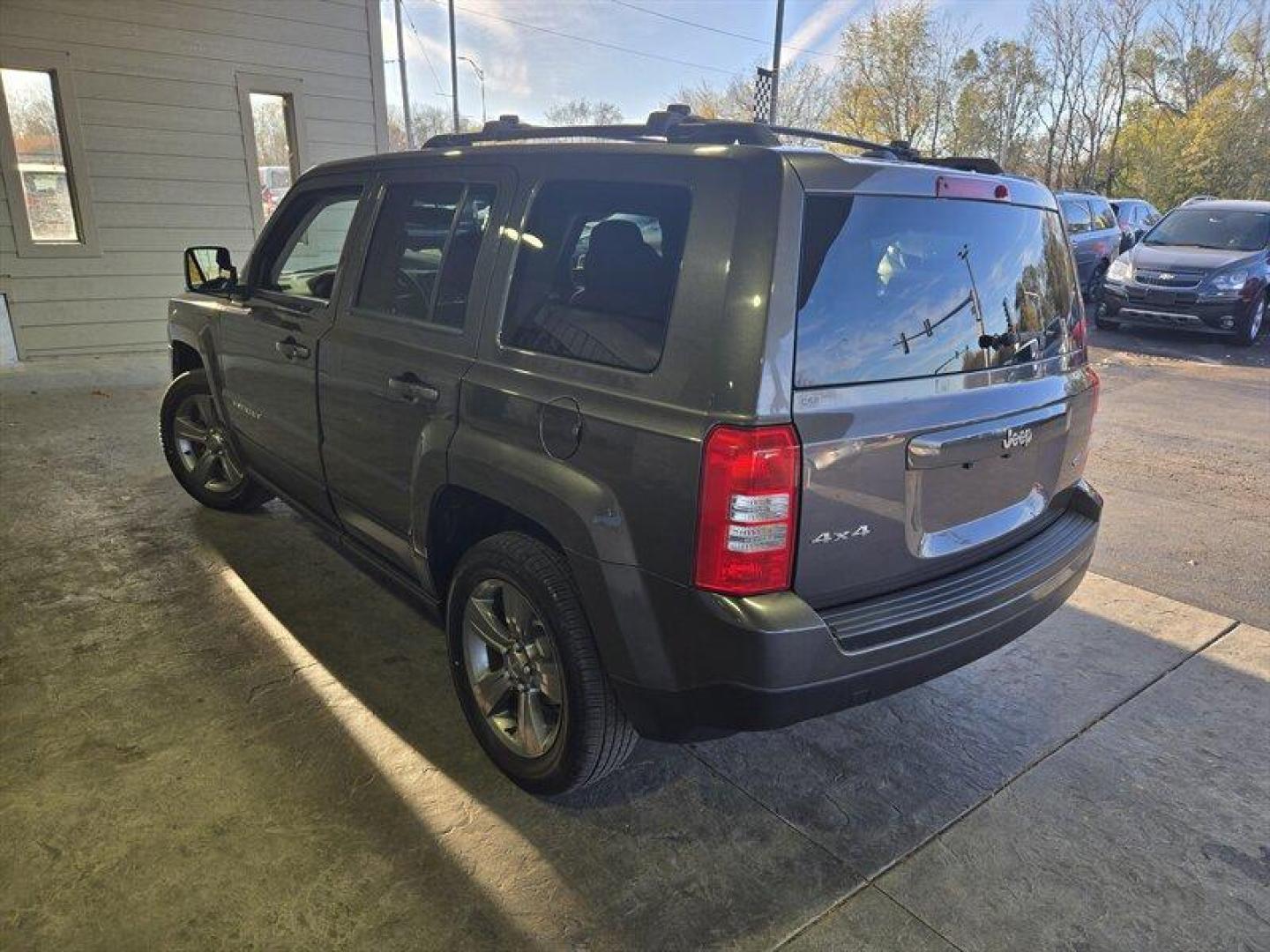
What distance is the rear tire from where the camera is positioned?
10.2m

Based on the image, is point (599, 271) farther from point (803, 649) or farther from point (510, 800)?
point (510, 800)

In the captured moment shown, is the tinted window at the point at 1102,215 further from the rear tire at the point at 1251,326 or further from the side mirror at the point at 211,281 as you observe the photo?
the side mirror at the point at 211,281

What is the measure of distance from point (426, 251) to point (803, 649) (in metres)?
1.81

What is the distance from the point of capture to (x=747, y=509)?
181 centimetres

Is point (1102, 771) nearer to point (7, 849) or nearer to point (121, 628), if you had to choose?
point (7, 849)

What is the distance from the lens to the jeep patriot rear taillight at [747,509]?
5.85ft

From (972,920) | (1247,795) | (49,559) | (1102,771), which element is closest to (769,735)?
(972,920)

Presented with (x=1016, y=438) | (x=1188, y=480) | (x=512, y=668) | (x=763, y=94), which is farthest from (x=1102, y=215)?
(x=512, y=668)

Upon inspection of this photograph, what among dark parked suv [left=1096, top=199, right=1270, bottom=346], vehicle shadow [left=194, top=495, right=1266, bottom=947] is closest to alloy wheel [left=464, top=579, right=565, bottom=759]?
vehicle shadow [left=194, top=495, right=1266, bottom=947]

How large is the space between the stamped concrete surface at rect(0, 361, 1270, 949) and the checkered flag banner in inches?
336

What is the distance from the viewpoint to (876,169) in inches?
77.2

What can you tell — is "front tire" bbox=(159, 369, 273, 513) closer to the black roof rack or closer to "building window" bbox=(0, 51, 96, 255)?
the black roof rack

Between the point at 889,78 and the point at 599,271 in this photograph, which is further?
the point at 889,78

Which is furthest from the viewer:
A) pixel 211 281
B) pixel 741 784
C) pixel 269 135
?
pixel 269 135
